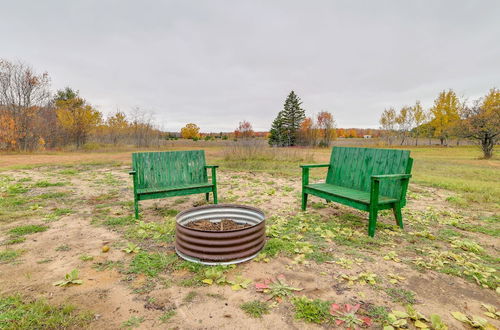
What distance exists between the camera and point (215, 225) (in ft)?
10.6

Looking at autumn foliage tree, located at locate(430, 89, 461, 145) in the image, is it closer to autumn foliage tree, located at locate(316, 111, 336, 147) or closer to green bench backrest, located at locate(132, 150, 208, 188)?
autumn foliage tree, located at locate(316, 111, 336, 147)

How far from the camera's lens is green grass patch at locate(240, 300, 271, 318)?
1.84 m

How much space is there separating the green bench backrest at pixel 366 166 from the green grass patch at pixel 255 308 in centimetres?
253

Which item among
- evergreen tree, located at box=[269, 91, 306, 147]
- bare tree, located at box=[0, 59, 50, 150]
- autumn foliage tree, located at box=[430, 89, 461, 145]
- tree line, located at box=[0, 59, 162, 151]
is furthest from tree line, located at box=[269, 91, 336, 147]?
bare tree, located at box=[0, 59, 50, 150]

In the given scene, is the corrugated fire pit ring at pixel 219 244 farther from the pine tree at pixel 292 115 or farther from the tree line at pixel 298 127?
the pine tree at pixel 292 115

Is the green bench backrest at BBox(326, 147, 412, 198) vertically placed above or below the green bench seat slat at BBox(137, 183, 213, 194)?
above

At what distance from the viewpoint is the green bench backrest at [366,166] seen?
11.5ft

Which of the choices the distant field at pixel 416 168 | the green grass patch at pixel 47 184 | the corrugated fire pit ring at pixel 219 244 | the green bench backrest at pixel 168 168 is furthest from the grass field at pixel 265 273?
the green grass patch at pixel 47 184

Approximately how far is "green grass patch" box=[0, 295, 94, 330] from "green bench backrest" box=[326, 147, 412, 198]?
3.67m

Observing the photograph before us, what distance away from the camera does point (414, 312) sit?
1.79 metres

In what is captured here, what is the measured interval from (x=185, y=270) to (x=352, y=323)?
152 cm

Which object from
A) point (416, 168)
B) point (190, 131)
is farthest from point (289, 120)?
point (416, 168)

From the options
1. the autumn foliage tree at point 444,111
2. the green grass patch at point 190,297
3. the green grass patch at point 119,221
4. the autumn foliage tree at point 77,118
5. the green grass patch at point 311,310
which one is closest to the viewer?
the green grass patch at point 311,310

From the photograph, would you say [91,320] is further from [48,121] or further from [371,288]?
[48,121]
